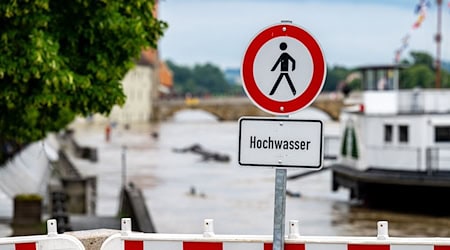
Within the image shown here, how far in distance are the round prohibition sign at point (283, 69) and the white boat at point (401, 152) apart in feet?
79.6

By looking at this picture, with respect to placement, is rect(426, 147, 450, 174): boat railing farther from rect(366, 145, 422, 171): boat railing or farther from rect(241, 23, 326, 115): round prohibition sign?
rect(241, 23, 326, 115): round prohibition sign

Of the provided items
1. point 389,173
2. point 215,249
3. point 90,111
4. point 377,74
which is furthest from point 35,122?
point 377,74

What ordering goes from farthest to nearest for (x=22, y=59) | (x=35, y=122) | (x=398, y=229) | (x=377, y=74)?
(x=377, y=74) < (x=398, y=229) < (x=35, y=122) < (x=22, y=59)

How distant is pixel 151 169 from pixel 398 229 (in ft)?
99.1

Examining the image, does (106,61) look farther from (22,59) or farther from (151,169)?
(151,169)

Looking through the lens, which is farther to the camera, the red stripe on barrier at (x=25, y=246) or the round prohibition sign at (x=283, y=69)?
the red stripe on barrier at (x=25, y=246)

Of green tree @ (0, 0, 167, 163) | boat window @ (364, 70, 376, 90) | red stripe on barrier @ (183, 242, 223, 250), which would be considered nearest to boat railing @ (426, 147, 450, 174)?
boat window @ (364, 70, 376, 90)

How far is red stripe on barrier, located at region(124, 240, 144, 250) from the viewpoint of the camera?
20.7 ft

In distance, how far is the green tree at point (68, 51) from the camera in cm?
1217

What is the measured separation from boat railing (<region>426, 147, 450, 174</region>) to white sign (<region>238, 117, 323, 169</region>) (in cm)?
2499

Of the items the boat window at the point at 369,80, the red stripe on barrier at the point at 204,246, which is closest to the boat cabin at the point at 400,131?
the boat window at the point at 369,80

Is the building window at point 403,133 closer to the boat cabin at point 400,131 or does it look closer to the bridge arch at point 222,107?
the boat cabin at point 400,131

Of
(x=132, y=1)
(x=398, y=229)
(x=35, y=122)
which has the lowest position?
(x=398, y=229)

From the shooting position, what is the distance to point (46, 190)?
29.6 m
